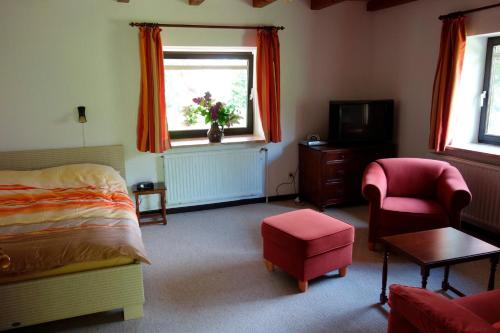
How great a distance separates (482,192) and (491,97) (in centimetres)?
99

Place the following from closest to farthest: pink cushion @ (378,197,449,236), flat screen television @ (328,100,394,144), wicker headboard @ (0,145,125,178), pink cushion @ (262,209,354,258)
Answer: pink cushion @ (262,209,354,258) → pink cushion @ (378,197,449,236) → wicker headboard @ (0,145,125,178) → flat screen television @ (328,100,394,144)

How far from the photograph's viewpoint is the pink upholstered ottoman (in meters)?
2.70

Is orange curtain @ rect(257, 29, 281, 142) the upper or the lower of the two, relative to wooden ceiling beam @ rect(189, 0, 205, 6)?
lower

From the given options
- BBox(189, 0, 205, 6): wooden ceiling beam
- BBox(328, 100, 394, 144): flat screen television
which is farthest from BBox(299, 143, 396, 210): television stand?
BBox(189, 0, 205, 6): wooden ceiling beam

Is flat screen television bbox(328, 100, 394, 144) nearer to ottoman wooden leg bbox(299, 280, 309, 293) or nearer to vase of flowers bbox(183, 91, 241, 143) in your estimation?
vase of flowers bbox(183, 91, 241, 143)

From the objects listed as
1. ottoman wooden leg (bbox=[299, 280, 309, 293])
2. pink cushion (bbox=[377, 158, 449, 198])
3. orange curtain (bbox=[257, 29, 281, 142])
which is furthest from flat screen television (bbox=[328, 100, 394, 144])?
ottoman wooden leg (bbox=[299, 280, 309, 293])

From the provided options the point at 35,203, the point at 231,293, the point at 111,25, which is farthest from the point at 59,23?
the point at 231,293

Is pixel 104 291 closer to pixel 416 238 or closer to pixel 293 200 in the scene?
pixel 416 238

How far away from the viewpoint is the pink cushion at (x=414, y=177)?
358cm

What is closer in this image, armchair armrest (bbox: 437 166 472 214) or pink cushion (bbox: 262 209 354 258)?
pink cushion (bbox: 262 209 354 258)

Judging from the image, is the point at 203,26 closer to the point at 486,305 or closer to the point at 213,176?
the point at 213,176

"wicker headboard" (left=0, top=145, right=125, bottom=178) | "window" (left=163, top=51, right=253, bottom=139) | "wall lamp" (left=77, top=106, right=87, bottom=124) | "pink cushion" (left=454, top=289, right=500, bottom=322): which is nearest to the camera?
"pink cushion" (left=454, top=289, right=500, bottom=322)

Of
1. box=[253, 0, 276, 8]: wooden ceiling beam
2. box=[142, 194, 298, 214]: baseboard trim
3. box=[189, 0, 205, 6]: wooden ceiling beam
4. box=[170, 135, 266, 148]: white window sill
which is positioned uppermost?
box=[253, 0, 276, 8]: wooden ceiling beam

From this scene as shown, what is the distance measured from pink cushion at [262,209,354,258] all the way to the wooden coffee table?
37 cm
